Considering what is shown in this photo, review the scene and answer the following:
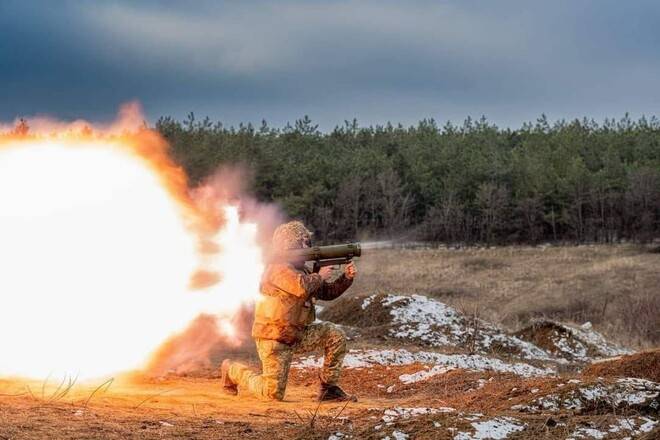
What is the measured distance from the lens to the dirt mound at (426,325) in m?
23.5

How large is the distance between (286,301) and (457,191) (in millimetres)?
78121


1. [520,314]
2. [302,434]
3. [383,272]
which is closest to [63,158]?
[302,434]

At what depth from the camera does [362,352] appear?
58.3ft

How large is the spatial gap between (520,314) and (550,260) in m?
22.4

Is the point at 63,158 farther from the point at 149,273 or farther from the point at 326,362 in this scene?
the point at 326,362

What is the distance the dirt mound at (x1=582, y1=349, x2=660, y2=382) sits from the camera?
13.1m

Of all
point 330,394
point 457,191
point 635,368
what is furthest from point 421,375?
point 457,191

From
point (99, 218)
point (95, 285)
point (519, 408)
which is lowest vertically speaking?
point (519, 408)

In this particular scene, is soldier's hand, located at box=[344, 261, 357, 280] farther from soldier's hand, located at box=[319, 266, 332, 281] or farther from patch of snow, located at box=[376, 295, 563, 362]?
patch of snow, located at box=[376, 295, 563, 362]

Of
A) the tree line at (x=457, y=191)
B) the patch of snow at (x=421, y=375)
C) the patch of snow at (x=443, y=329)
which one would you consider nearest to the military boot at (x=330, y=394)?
the patch of snow at (x=421, y=375)

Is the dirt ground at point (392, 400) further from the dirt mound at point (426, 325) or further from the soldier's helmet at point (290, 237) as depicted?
the soldier's helmet at point (290, 237)

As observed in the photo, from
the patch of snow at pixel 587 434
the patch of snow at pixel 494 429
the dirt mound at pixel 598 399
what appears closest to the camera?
the patch of snow at pixel 494 429

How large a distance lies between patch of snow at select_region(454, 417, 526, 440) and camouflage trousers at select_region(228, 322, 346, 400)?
12.7 ft

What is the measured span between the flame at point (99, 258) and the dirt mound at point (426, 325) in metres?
8.68
